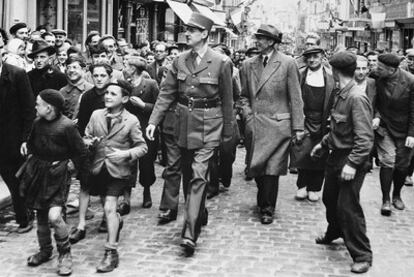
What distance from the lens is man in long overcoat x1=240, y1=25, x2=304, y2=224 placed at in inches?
307

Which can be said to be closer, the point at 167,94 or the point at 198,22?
the point at 198,22

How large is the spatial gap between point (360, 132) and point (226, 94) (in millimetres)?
1556

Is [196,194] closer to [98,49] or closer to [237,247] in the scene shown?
[237,247]

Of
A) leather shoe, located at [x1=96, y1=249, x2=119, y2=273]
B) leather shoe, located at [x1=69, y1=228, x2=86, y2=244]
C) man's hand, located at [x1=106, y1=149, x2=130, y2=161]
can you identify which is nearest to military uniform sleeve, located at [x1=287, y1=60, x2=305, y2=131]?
man's hand, located at [x1=106, y1=149, x2=130, y2=161]

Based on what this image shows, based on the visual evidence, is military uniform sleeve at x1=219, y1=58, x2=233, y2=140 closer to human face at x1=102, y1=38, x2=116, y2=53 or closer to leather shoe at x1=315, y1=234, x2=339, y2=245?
leather shoe at x1=315, y1=234, x2=339, y2=245

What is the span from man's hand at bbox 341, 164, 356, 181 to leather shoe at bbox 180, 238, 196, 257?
151 cm

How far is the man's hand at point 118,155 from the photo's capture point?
20.7 feet

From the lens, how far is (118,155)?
20.7 ft

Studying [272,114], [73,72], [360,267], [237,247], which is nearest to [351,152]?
[360,267]

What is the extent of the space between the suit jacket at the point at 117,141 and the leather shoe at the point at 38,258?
852 mm

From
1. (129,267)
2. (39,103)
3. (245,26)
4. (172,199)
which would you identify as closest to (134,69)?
(172,199)

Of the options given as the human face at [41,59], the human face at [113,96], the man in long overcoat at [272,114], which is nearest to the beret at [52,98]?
the human face at [113,96]

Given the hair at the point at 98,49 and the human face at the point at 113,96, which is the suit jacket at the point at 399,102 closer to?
the human face at the point at 113,96

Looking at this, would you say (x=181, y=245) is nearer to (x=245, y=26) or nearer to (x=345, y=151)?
(x=345, y=151)
